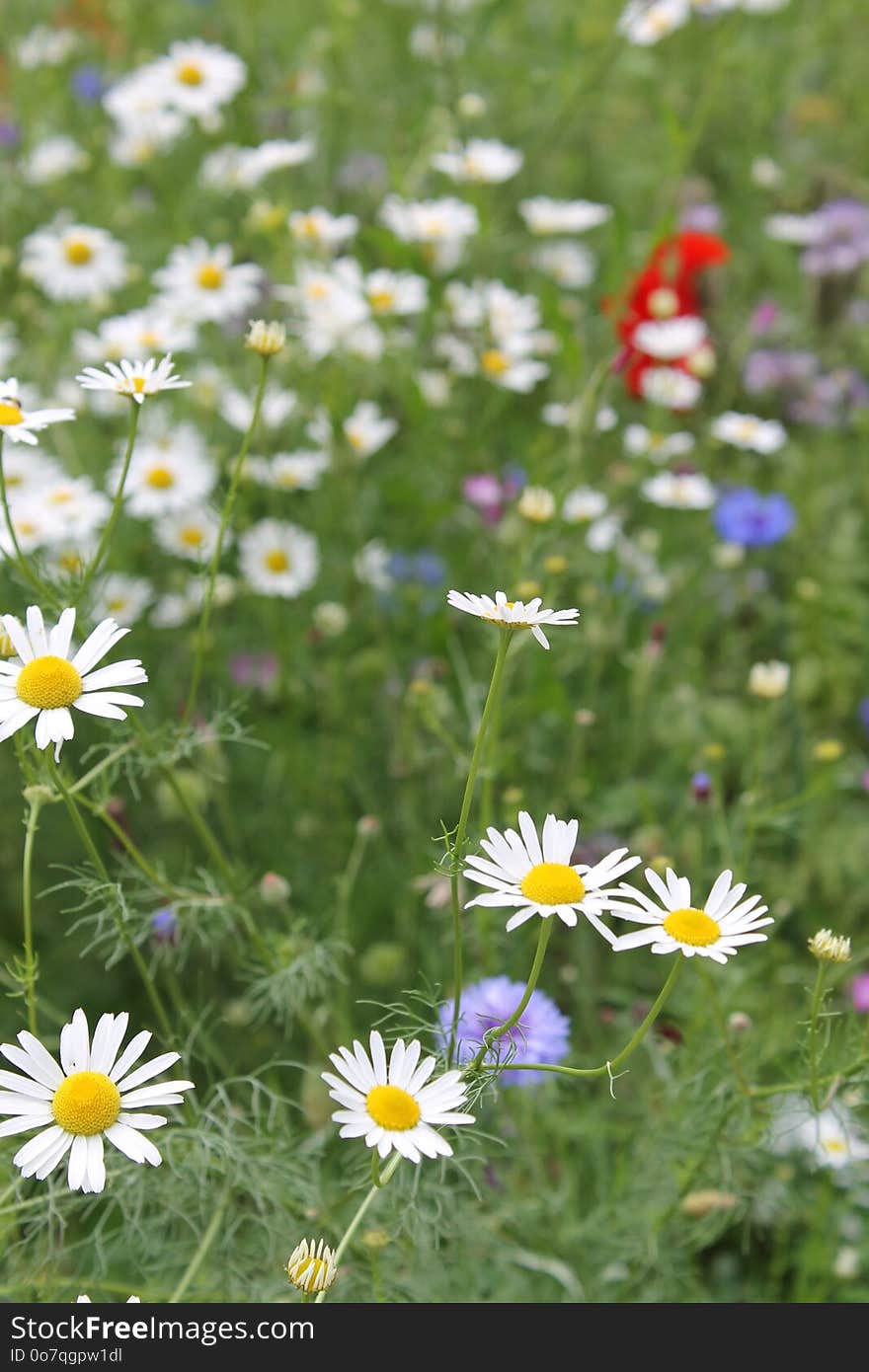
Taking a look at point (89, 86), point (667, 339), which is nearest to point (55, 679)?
point (667, 339)

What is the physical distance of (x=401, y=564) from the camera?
6.57 ft

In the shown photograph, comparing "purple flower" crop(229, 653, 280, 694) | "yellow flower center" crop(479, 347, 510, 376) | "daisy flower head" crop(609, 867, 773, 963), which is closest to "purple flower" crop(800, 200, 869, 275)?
"yellow flower center" crop(479, 347, 510, 376)

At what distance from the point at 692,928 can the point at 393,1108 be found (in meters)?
0.21

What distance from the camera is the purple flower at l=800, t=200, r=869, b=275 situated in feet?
7.89

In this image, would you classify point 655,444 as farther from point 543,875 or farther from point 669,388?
point 543,875

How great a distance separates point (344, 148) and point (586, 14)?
1.87ft

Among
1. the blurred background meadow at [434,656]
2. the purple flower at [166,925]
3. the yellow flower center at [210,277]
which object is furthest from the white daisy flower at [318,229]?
the purple flower at [166,925]

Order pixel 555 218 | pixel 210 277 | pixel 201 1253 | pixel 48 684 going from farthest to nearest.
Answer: pixel 555 218 < pixel 210 277 < pixel 201 1253 < pixel 48 684

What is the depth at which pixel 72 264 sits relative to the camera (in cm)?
210

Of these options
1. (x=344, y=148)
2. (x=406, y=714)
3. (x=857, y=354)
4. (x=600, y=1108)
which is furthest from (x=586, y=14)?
(x=600, y=1108)

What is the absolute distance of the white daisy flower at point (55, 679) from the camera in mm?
863

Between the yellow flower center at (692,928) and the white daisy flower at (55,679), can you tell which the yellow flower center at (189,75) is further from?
the yellow flower center at (692,928)

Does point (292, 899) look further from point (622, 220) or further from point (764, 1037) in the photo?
point (622, 220)

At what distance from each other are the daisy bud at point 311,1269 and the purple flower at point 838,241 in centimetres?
207
